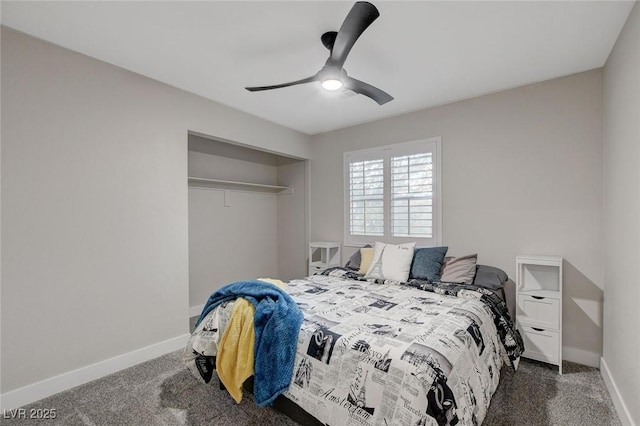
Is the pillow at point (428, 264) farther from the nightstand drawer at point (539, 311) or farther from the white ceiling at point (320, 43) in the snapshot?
the white ceiling at point (320, 43)

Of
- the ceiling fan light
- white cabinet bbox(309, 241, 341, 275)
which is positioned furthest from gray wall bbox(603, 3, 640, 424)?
white cabinet bbox(309, 241, 341, 275)

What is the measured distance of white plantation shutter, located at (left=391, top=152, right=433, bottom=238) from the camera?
11.5 feet

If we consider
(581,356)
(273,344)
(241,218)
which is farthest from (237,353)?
(581,356)

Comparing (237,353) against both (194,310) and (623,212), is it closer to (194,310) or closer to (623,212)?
(194,310)

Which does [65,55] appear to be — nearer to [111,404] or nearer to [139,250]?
[139,250]

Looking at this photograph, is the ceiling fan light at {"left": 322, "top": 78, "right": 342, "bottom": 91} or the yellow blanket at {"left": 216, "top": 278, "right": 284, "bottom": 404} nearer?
the yellow blanket at {"left": 216, "top": 278, "right": 284, "bottom": 404}

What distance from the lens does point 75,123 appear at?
2359 mm

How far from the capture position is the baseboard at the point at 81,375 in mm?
2035

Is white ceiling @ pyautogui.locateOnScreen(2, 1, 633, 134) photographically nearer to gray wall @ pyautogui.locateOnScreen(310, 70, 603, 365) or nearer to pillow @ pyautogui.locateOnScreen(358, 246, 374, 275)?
gray wall @ pyautogui.locateOnScreen(310, 70, 603, 365)

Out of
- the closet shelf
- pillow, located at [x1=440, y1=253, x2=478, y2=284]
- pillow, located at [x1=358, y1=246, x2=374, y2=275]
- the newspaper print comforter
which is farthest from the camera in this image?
the closet shelf

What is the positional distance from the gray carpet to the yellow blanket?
0.27 metres

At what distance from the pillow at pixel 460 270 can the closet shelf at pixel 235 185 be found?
276 centimetres

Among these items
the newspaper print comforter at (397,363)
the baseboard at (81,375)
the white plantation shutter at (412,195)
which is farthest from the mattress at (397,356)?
the white plantation shutter at (412,195)

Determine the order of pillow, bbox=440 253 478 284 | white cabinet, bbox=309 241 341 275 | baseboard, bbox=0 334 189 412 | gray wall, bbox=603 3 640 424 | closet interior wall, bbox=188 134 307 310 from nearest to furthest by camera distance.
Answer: gray wall, bbox=603 3 640 424 → baseboard, bbox=0 334 189 412 → pillow, bbox=440 253 478 284 → closet interior wall, bbox=188 134 307 310 → white cabinet, bbox=309 241 341 275
